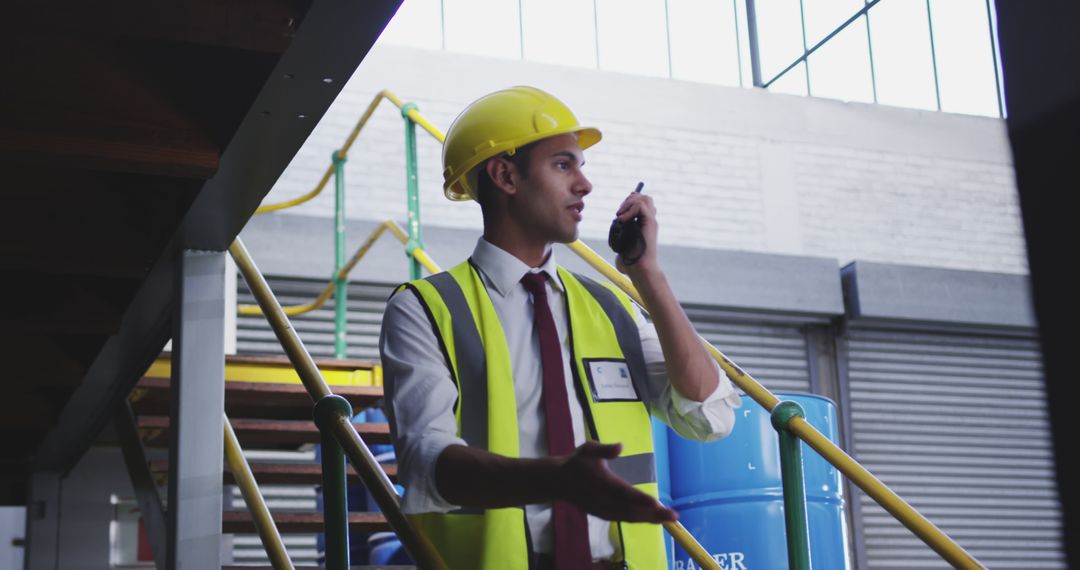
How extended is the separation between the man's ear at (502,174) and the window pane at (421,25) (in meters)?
8.88

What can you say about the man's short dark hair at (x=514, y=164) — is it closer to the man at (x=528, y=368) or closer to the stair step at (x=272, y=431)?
the man at (x=528, y=368)

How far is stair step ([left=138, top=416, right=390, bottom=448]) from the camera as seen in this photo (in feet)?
17.7

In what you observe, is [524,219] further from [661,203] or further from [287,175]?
[661,203]

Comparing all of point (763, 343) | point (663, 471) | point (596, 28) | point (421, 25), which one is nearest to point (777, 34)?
point (596, 28)

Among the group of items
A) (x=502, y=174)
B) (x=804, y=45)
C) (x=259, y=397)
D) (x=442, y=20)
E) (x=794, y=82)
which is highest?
(x=804, y=45)

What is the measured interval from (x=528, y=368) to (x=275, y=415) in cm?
365

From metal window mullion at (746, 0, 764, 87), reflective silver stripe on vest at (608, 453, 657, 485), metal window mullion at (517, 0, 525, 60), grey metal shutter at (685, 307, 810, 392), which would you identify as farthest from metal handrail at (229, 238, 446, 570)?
metal window mullion at (746, 0, 764, 87)

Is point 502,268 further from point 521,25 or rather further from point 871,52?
point 871,52

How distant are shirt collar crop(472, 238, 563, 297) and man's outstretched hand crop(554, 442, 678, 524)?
2.94ft

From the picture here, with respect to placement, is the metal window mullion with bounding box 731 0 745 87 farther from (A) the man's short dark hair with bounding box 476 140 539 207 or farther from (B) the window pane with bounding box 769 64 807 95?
(A) the man's short dark hair with bounding box 476 140 539 207

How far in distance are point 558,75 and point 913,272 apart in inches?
152

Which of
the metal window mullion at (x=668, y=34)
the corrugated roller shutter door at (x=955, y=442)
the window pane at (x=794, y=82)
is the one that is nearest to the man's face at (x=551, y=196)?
the corrugated roller shutter door at (x=955, y=442)

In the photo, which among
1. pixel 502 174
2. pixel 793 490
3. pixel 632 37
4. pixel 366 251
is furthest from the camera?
pixel 632 37

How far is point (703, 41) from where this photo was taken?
→ 13.1m
